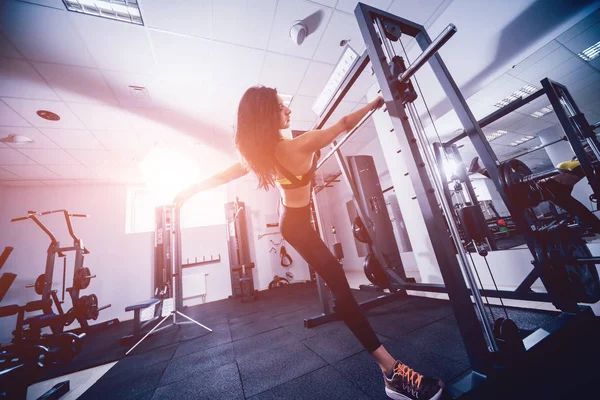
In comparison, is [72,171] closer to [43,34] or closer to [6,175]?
[6,175]

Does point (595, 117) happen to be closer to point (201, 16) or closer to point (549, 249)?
point (549, 249)

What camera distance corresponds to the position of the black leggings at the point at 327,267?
3.40ft

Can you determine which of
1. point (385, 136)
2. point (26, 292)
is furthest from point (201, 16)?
point (26, 292)

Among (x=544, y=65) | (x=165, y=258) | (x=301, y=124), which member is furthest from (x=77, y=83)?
(x=544, y=65)

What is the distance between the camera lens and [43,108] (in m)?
3.09

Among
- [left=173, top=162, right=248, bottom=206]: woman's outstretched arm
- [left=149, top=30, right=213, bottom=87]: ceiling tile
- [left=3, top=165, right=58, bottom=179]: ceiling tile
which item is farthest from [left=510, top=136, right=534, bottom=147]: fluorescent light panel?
Result: [left=3, top=165, right=58, bottom=179]: ceiling tile

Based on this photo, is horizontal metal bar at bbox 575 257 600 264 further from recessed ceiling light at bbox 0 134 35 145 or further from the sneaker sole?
recessed ceiling light at bbox 0 134 35 145

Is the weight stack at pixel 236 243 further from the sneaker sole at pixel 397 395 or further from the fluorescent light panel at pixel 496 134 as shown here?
the fluorescent light panel at pixel 496 134

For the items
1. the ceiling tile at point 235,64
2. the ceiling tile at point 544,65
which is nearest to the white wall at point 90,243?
the ceiling tile at point 235,64

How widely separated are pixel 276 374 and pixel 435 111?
14.1 ft

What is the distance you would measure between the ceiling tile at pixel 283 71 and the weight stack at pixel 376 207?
1575mm

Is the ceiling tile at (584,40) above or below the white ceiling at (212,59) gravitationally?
below

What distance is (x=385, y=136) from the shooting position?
3.27 m

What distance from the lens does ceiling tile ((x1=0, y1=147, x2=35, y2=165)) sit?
12.6 ft
